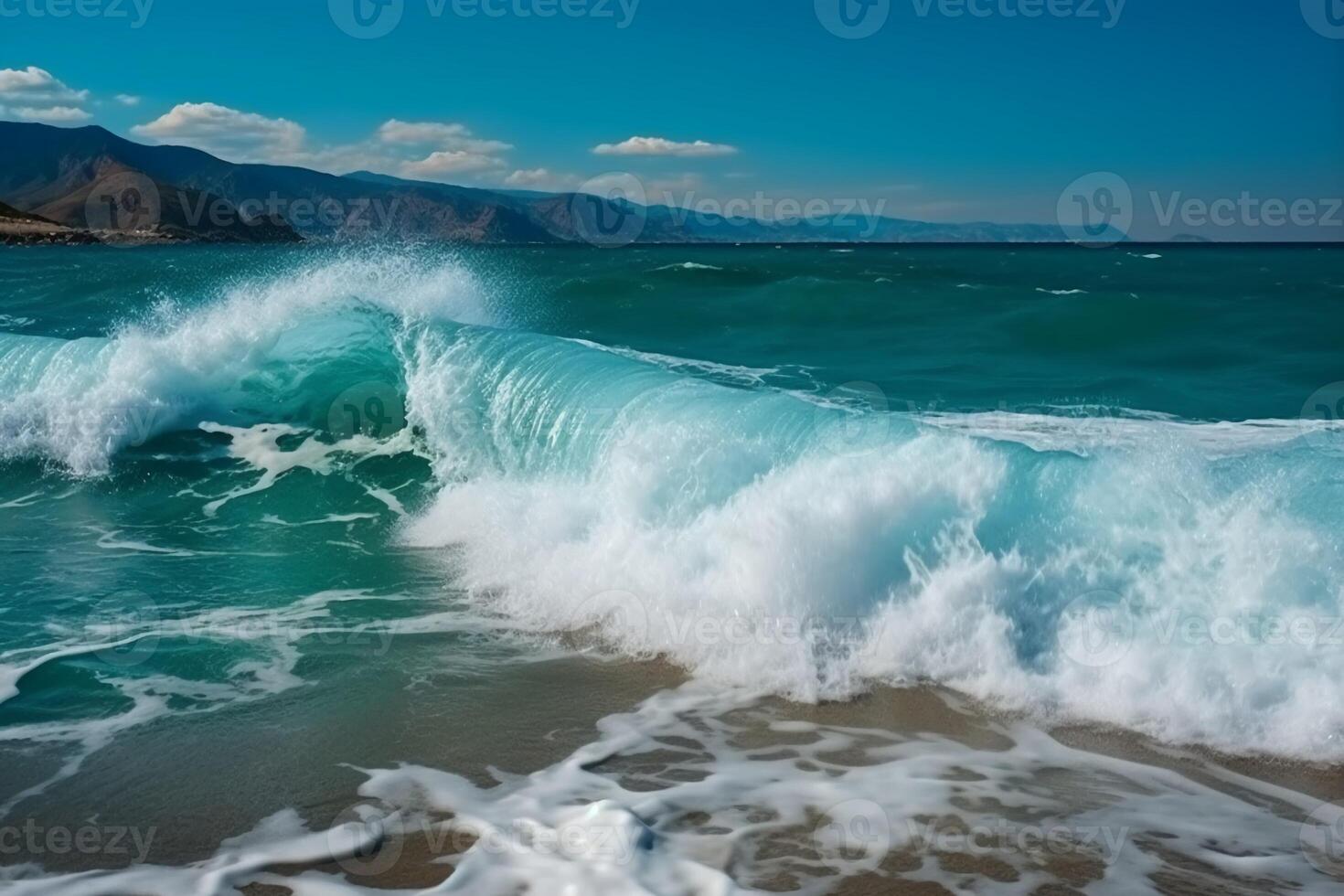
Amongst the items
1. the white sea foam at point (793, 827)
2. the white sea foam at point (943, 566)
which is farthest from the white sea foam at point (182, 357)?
the white sea foam at point (793, 827)

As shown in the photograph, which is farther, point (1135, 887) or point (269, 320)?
point (269, 320)

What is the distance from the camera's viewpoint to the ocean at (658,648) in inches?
169

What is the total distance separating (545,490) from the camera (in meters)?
8.71

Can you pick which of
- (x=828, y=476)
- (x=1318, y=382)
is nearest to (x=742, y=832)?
(x=828, y=476)

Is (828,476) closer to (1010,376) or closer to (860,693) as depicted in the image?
(860,693)

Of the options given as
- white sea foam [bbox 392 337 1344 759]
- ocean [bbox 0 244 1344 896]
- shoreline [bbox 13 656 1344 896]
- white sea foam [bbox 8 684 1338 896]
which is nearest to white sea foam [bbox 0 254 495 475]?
ocean [bbox 0 244 1344 896]

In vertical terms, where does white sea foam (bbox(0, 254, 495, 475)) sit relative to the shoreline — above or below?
above

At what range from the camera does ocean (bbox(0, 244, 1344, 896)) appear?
14.1ft

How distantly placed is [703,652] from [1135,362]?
14781 millimetres

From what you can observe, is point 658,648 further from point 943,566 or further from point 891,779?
point 891,779

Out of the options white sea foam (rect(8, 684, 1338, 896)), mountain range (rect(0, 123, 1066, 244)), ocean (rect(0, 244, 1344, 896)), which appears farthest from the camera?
mountain range (rect(0, 123, 1066, 244))

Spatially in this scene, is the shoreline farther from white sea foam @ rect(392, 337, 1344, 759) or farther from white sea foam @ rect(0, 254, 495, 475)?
white sea foam @ rect(0, 254, 495, 475)

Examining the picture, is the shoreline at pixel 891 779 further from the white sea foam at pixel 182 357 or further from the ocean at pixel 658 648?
the white sea foam at pixel 182 357

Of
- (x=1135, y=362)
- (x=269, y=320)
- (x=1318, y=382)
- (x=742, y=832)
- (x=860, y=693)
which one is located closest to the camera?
(x=742, y=832)
